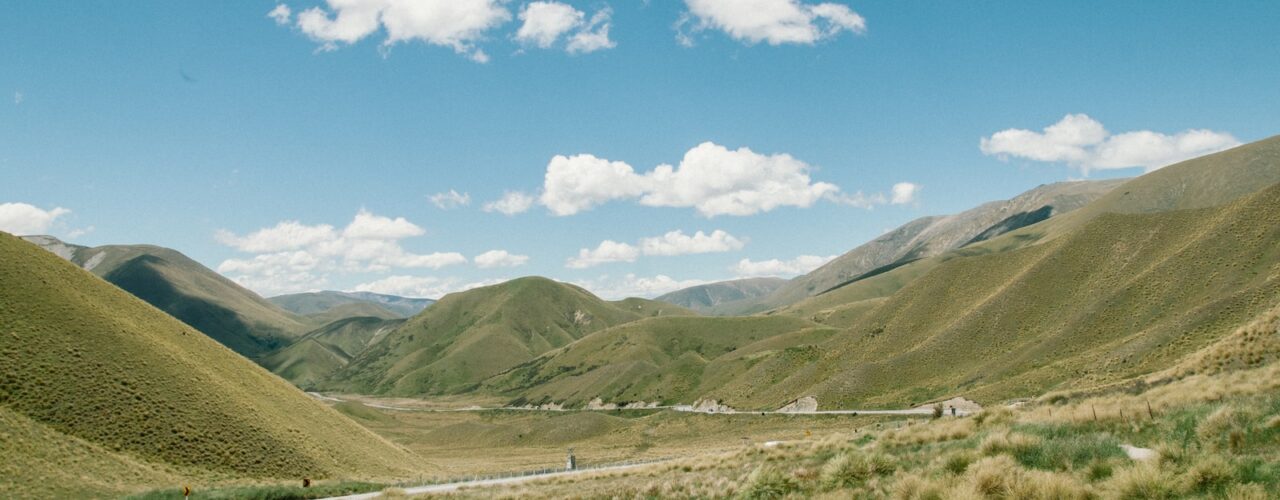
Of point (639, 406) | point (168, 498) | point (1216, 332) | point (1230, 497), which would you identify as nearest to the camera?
point (1230, 497)

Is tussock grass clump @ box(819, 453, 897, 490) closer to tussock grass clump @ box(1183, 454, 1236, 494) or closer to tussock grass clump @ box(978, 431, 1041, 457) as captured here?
tussock grass clump @ box(978, 431, 1041, 457)

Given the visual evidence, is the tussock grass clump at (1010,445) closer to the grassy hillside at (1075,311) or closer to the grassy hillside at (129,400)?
the grassy hillside at (129,400)

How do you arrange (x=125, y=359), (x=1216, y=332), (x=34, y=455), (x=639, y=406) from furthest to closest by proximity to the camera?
(x=639, y=406) < (x=1216, y=332) < (x=125, y=359) < (x=34, y=455)

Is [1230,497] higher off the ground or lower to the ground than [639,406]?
higher

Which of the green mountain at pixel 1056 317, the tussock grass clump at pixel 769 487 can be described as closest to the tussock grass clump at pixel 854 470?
the tussock grass clump at pixel 769 487

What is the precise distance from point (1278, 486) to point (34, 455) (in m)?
58.2

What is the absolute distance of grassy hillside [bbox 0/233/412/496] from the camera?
153 ft

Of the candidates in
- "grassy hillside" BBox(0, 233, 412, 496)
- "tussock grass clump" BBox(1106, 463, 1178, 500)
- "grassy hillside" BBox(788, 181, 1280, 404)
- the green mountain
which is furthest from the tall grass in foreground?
"grassy hillside" BBox(788, 181, 1280, 404)

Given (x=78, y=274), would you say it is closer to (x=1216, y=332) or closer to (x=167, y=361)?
(x=167, y=361)

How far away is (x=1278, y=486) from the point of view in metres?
8.73

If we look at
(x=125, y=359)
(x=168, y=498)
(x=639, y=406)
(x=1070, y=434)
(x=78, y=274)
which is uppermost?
(x=78, y=274)

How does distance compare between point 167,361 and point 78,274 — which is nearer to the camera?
point 167,361

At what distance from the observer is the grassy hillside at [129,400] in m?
46.5

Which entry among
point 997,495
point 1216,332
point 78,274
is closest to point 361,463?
point 78,274
